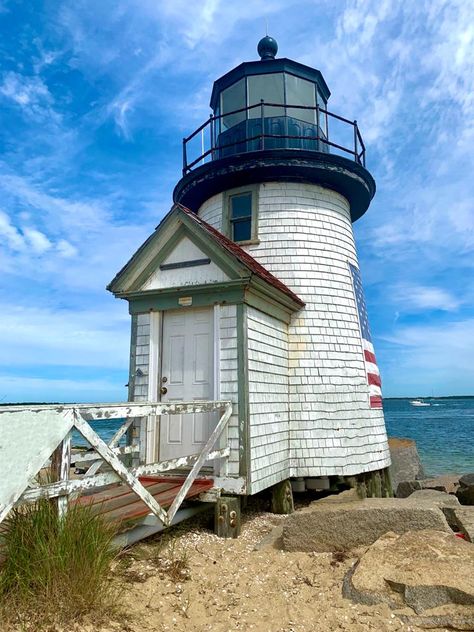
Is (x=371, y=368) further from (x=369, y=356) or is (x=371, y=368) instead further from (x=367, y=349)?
(x=367, y=349)

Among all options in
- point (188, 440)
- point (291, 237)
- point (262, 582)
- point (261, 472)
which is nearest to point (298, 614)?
point (262, 582)

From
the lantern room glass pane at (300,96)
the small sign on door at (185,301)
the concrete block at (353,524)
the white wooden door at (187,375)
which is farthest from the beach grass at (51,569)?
the lantern room glass pane at (300,96)

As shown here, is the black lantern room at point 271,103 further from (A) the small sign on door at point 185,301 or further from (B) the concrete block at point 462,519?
(B) the concrete block at point 462,519

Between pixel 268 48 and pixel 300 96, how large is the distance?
161cm

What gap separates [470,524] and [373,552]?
1628mm

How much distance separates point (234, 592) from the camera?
A: 4.39 meters

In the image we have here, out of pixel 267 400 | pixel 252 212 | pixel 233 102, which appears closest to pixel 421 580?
pixel 267 400

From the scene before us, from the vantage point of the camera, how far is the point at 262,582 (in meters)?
4.61

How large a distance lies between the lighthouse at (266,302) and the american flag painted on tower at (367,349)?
33mm

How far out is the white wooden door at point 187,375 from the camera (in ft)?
23.5

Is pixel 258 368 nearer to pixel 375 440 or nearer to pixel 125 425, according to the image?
pixel 125 425

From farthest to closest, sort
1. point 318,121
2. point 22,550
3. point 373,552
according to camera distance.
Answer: point 318,121
point 373,552
point 22,550

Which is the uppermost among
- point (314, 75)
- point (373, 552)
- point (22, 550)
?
point (314, 75)

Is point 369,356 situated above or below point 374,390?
above
